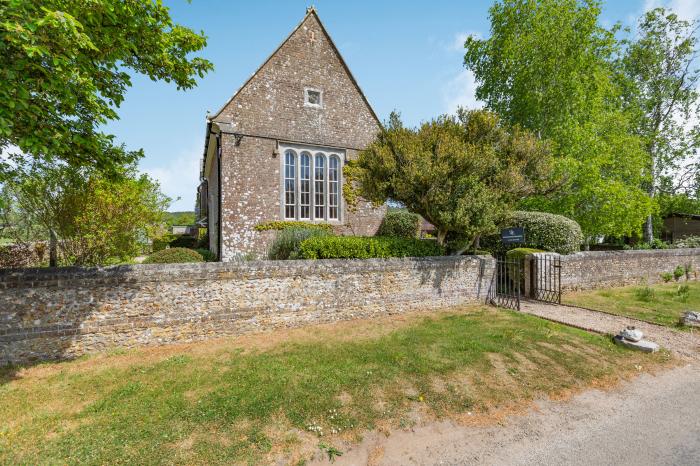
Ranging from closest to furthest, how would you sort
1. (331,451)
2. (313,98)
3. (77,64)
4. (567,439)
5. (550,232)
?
(331,451)
(567,439)
(77,64)
(550,232)
(313,98)

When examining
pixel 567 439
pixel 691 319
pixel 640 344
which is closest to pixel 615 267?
pixel 691 319

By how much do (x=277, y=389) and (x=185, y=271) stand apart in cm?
389

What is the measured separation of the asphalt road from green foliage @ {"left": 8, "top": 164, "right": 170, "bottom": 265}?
9.79 m

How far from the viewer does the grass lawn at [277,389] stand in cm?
421

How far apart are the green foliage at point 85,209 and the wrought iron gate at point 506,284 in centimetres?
1276

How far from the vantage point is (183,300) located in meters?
7.71

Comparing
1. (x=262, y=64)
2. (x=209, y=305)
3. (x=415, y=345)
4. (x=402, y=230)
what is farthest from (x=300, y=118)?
(x=415, y=345)

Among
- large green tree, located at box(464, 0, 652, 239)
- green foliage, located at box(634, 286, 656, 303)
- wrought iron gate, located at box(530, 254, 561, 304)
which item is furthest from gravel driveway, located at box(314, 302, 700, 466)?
large green tree, located at box(464, 0, 652, 239)

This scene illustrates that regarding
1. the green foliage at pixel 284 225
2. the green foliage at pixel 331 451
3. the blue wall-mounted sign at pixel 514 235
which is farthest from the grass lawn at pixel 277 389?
the green foliage at pixel 284 225

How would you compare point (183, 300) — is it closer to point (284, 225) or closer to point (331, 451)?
point (331, 451)

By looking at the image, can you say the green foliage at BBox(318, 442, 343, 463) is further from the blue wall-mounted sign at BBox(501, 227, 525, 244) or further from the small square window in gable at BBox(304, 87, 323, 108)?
the small square window in gable at BBox(304, 87, 323, 108)

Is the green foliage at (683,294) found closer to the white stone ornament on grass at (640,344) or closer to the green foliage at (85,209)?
the white stone ornament on grass at (640,344)

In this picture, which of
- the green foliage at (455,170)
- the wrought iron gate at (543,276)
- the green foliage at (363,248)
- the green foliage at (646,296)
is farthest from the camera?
the green foliage at (646,296)

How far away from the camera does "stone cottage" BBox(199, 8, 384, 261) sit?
14805 mm
